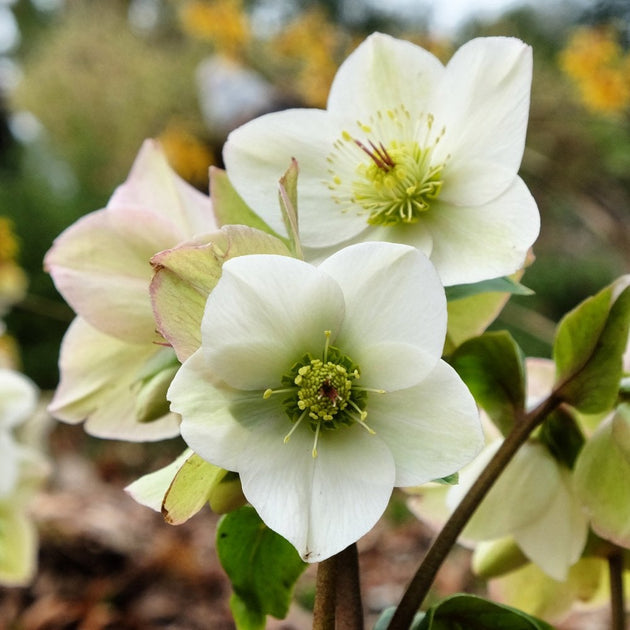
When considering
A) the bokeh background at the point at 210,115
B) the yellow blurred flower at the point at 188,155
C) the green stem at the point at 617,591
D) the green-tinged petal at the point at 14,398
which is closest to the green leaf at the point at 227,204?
the green stem at the point at 617,591

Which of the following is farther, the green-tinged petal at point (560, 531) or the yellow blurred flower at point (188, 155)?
the yellow blurred flower at point (188, 155)

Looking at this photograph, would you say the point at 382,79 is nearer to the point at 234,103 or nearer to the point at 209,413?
the point at 209,413

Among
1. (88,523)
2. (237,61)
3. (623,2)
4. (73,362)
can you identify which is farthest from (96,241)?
(237,61)

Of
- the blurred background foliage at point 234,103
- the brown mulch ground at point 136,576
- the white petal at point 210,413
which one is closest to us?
the white petal at point 210,413

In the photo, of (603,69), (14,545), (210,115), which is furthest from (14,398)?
(210,115)

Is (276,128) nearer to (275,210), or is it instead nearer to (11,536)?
(275,210)

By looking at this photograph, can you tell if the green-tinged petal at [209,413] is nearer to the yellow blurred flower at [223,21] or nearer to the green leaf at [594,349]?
the green leaf at [594,349]

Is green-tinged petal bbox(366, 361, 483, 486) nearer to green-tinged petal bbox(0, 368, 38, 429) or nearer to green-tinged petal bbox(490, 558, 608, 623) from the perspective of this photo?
green-tinged petal bbox(490, 558, 608, 623)

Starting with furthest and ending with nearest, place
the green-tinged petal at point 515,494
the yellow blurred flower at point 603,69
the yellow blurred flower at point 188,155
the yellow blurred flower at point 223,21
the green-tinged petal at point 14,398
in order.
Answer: the yellow blurred flower at point 188,155, the yellow blurred flower at point 223,21, the yellow blurred flower at point 603,69, the green-tinged petal at point 14,398, the green-tinged petal at point 515,494
